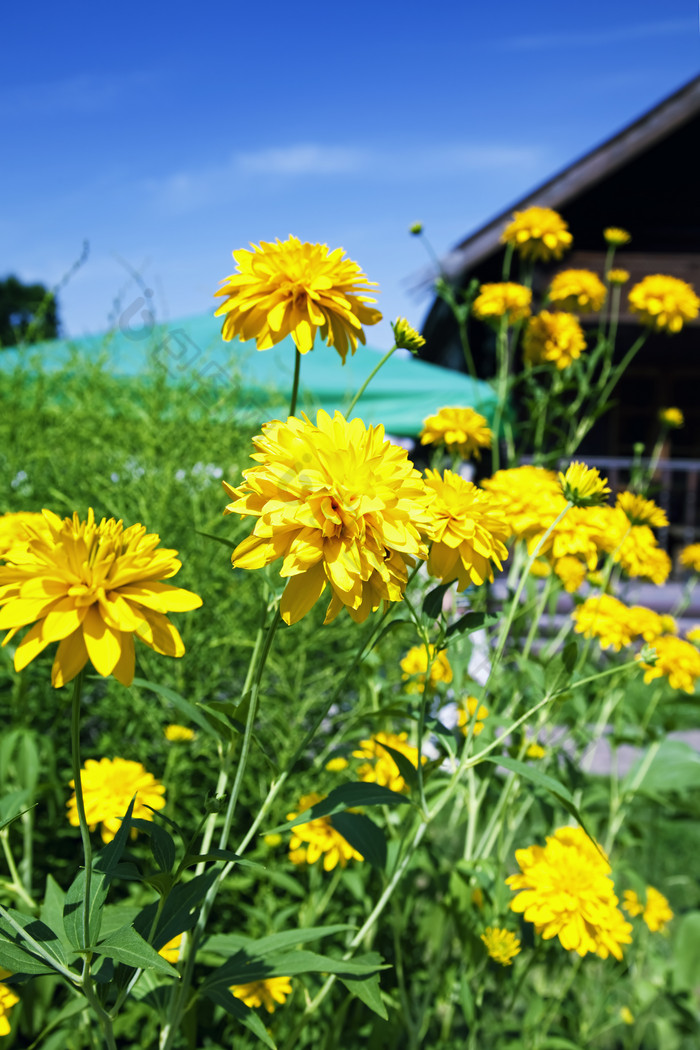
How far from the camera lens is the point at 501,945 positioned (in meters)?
1.20

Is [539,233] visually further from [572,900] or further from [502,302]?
Answer: [572,900]

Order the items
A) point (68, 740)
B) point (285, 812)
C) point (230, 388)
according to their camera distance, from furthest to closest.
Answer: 1. point (230, 388)
2. point (68, 740)
3. point (285, 812)

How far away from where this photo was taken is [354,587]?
664 millimetres

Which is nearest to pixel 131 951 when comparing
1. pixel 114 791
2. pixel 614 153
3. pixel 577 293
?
pixel 114 791

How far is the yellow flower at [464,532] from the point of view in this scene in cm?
81

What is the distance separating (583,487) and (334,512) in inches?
16.8

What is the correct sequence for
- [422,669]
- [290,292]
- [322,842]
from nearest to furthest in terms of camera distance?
[290,292]
[322,842]
[422,669]

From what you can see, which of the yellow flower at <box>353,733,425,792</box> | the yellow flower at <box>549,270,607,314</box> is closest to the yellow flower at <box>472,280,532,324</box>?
the yellow flower at <box>549,270,607,314</box>

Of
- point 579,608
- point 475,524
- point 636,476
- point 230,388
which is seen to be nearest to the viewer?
point 475,524

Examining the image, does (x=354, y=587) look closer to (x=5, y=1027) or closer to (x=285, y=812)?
(x=5, y=1027)

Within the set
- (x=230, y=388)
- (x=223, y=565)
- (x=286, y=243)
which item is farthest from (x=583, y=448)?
(x=286, y=243)

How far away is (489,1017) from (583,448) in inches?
290

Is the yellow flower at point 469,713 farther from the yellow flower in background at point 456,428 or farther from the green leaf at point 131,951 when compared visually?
the green leaf at point 131,951

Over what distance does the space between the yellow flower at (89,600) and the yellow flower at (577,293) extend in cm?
176
